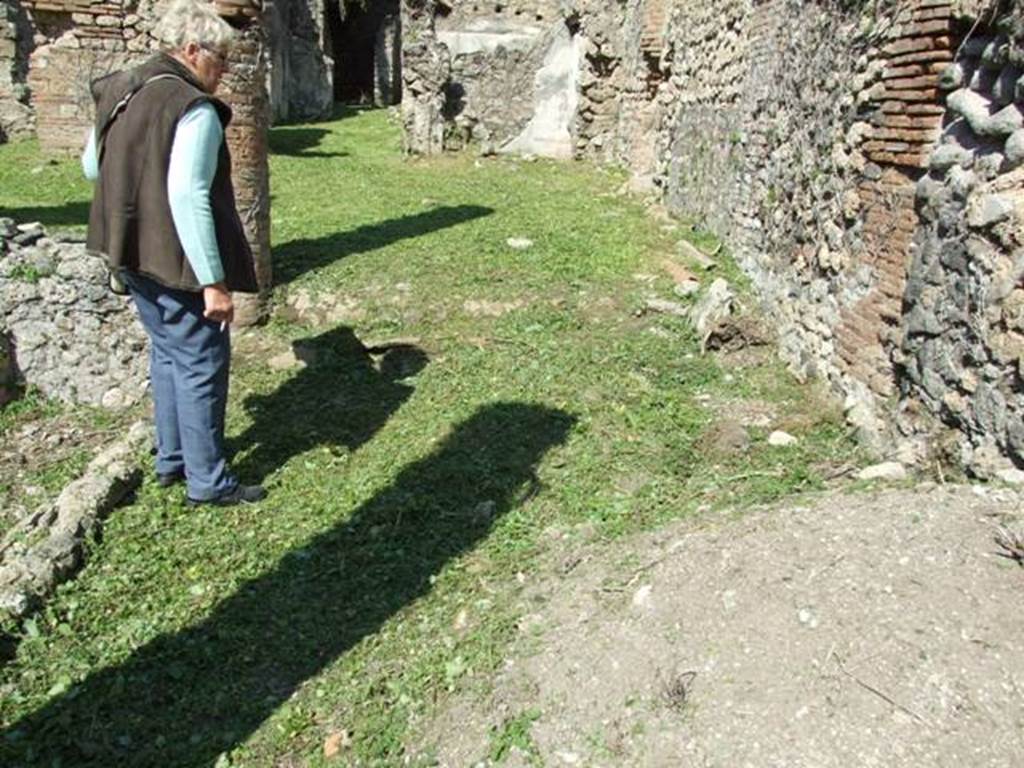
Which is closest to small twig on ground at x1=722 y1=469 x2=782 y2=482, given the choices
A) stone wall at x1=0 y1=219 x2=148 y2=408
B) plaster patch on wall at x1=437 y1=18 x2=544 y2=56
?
stone wall at x1=0 y1=219 x2=148 y2=408

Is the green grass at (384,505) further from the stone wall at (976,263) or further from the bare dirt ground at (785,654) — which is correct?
the stone wall at (976,263)

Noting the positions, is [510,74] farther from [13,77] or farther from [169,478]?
[169,478]

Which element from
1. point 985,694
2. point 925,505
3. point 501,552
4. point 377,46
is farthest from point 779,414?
point 377,46

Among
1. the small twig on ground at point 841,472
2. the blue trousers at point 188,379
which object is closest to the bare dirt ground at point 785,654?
the small twig on ground at point 841,472

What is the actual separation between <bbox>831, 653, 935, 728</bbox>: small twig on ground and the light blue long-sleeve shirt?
2.48 meters

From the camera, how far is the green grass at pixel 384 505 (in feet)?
8.48

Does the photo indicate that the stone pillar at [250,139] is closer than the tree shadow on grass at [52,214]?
Yes

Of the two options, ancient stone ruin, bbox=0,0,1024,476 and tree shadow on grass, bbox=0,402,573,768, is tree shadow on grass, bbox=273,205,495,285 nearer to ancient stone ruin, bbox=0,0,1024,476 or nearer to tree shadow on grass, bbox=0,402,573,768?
ancient stone ruin, bbox=0,0,1024,476

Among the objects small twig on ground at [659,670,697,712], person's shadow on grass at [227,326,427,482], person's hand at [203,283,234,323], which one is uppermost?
person's hand at [203,283,234,323]

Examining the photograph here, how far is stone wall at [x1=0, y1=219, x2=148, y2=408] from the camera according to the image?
184 inches

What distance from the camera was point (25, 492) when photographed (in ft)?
12.7

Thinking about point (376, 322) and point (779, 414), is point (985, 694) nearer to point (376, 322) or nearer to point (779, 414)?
point (779, 414)

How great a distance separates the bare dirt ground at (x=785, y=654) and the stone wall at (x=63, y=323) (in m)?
3.11

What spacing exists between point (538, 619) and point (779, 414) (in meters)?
2.17
